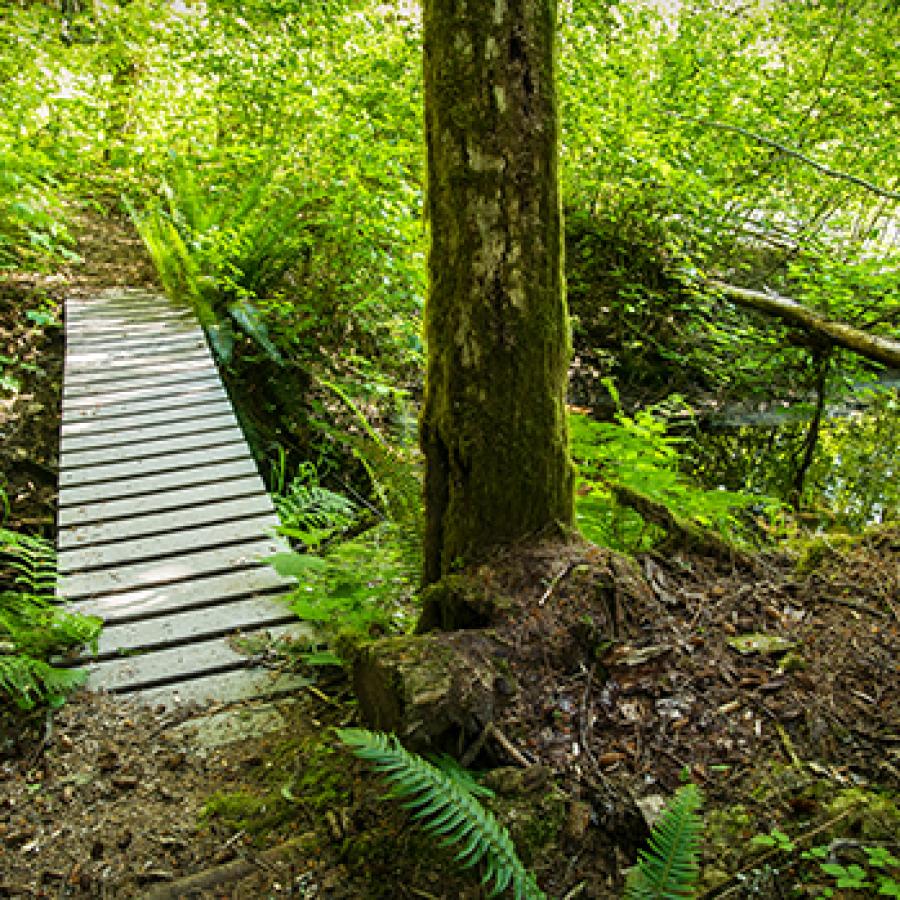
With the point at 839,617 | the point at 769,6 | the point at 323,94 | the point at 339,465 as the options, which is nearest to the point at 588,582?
the point at 839,617

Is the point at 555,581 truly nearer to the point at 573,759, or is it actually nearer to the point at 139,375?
the point at 573,759

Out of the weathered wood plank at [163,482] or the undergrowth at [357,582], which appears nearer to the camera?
the undergrowth at [357,582]

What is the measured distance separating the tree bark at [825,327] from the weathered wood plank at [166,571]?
4.75 metres

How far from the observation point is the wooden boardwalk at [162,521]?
291cm

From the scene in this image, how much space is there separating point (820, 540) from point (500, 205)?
1.93 metres

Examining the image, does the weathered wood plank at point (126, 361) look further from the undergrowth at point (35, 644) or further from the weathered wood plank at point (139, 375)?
the undergrowth at point (35, 644)

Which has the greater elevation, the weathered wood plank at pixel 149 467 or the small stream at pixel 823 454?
the weathered wood plank at pixel 149 467

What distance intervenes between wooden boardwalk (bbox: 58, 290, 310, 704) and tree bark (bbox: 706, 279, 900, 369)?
4694 millimetres

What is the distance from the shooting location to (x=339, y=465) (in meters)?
5.81

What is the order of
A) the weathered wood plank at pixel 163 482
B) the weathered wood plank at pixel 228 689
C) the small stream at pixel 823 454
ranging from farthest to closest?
the small stream at pixel 823 454
the weathered wood plank at pixel 163 482
the weathered wood plank at pixel 228 689

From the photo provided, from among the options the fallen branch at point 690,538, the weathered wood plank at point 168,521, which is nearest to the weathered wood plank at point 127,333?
the weathered wood plank at point 168,521

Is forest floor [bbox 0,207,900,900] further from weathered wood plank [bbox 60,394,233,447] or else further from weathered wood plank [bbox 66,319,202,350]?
weathered wood plank [bbox 66,319,202,350]

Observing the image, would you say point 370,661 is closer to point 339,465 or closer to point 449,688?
point 449,688

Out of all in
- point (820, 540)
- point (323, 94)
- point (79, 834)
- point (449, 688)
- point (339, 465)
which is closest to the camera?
point (449, 688)
